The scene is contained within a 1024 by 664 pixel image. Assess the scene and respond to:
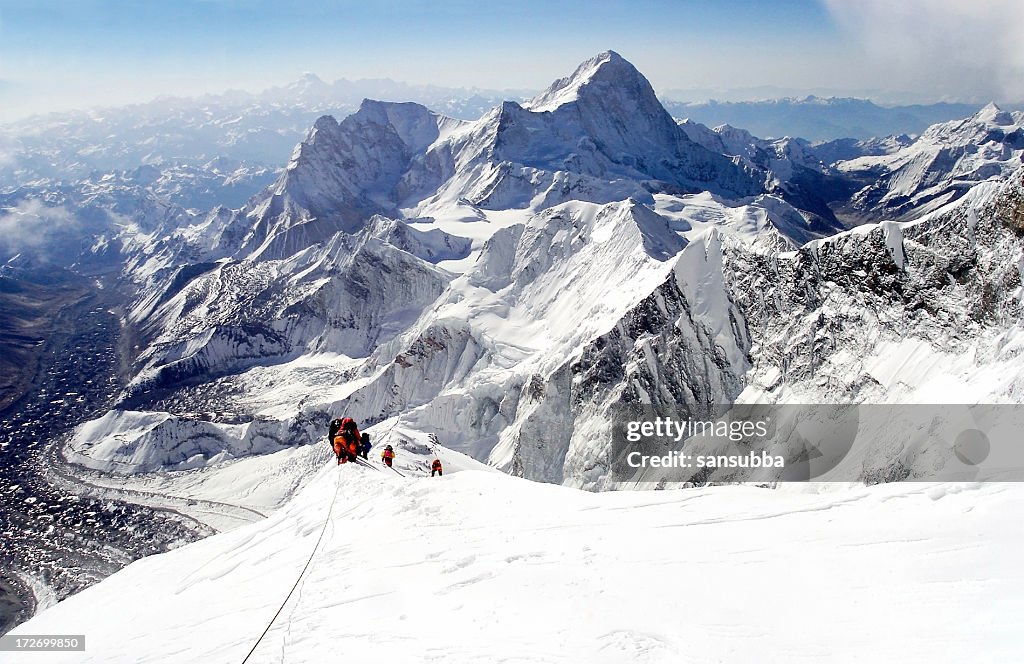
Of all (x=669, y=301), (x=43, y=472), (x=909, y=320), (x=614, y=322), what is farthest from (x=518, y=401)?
(x=43, y=472)

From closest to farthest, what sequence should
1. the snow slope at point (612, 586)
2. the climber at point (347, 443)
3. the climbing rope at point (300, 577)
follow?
the snow slope at point (612, 586) → the climbing rope at point (300, 577) → the climber at point (347, 443)

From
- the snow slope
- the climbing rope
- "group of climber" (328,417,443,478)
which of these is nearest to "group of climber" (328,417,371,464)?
"group of climber" (328,417,443,478)

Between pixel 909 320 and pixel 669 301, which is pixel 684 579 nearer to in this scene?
pixel 909 320

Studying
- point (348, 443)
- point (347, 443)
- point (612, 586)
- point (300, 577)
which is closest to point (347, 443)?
point (347, 443)

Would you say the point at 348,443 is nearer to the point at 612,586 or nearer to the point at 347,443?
the point at 347,443

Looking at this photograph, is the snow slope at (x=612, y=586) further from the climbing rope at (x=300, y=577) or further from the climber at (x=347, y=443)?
the climber at (x=347, y=443)

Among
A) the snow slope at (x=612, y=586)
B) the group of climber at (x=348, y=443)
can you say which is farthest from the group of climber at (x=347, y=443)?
the snow slope at (x=612, y=586)
